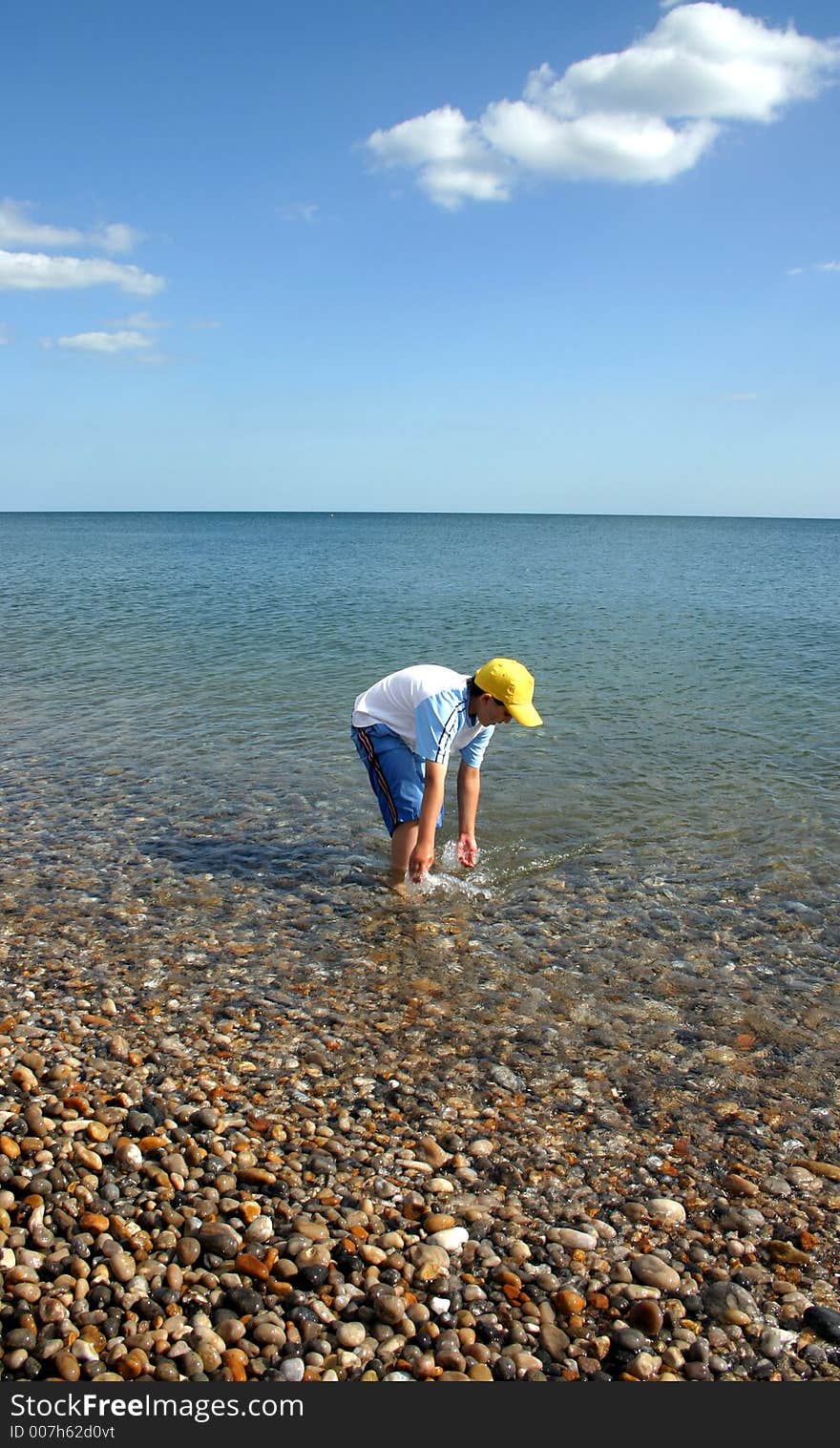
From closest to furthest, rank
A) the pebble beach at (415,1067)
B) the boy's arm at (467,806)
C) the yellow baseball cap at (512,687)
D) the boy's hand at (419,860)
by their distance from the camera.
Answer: the pebble beach at (415,1067) < the yellow baseball cap at (512,687) < the boy's hand at (419,860) < the boy's arm at (467,806)

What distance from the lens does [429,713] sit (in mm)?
6957

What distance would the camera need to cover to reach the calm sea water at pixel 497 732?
1072cm

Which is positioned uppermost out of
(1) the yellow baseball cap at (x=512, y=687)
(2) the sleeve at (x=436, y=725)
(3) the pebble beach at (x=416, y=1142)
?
(1) the yellow baseball cap at (x=512, y=687)

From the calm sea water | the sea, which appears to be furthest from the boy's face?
the calm sea water

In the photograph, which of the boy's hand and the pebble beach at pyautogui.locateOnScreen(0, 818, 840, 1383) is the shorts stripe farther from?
the pebble beach at pyautogui.locateOnScreen(0, 818, 840, 1383)

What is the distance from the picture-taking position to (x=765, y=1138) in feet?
17.1

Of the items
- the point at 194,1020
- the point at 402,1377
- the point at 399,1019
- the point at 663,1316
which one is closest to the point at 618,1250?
the point at 663,1316

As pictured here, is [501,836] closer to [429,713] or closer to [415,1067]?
[429,713]

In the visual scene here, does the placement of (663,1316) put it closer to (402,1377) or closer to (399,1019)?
(402,1377)

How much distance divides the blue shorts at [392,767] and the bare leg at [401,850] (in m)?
0.19

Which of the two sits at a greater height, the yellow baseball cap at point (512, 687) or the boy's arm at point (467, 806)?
the yellow baseball cap at point (512, 687)

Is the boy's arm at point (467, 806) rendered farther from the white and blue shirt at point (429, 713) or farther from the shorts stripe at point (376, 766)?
the shorts stripe at point (376, 766)

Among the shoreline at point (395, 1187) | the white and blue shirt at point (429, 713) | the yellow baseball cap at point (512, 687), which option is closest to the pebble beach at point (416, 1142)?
the shoreline at point (395, 1187)

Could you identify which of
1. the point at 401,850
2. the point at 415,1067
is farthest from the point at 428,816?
the point at 415,1067
